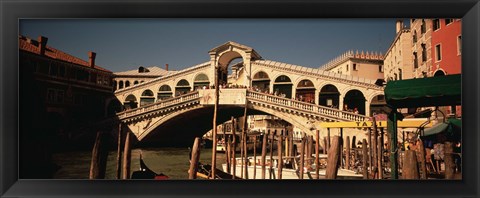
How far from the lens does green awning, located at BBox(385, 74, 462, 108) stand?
2.19 meters

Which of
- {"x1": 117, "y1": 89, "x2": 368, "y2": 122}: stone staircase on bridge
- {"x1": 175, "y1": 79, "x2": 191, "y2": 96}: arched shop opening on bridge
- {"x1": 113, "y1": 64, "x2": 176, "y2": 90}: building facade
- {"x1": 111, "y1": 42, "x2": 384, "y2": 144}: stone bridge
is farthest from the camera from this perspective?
{"x1": 175, "y1": 79, "x2": 191, "y2": 96}: arched shop opening on bridge

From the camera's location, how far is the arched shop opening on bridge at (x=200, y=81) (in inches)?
259

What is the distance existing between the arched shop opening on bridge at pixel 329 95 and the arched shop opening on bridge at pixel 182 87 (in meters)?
2.06

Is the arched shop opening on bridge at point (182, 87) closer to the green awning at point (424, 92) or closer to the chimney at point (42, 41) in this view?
the chimney at point (42, 41)

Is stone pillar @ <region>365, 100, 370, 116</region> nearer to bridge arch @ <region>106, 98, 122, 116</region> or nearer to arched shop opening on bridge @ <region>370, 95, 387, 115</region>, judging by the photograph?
arched shop opening on bridge @ <region>370, 95, 387, 115</region>

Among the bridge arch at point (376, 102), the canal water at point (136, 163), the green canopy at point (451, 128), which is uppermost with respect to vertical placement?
the bridge arch at point (376, 102)

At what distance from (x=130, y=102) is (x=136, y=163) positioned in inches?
55.7

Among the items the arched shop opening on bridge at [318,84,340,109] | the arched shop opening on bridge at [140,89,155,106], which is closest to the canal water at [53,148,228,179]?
the arched shop opening on bridge at [140,89,155,106]

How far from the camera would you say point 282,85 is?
23.0 feet

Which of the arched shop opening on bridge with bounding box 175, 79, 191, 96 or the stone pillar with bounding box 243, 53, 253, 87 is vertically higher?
the stone pillar with bounding box 243, 53, 253, 87

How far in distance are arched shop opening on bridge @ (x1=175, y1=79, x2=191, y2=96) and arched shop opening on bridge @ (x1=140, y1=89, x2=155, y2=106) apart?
402mm

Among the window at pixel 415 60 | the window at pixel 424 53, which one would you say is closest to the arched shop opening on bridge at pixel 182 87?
the window at pixel 415 60

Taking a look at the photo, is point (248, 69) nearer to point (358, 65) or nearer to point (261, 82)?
point (261, 82)

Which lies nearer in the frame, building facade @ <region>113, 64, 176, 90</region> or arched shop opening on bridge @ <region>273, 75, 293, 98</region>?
building facade @ <region>113, 64, 176, 90</region>
